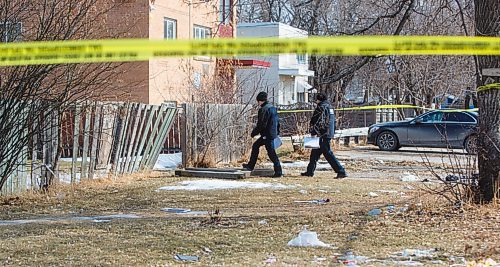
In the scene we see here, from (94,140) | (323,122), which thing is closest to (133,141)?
(94,140)

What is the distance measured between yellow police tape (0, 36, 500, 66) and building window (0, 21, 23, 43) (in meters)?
2.67

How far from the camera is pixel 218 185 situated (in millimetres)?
11727

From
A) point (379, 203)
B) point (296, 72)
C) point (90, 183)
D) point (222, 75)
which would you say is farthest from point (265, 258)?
point (296, 72)

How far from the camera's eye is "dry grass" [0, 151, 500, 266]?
6234mm

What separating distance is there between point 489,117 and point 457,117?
14.1m

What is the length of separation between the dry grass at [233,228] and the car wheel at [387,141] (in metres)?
11.9

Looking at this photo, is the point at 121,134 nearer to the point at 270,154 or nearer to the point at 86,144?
the point at 86,144

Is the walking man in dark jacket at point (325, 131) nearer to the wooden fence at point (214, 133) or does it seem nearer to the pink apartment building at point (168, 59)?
the wooden fence at point (214, 133)

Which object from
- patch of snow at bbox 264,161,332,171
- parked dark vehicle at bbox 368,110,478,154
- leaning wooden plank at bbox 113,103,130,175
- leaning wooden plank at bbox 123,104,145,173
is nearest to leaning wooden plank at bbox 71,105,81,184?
leaning wooden plank at bbox 113,103,130,175

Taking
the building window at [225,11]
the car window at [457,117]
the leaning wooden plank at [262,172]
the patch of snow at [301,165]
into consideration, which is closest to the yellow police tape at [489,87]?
the building window at [225,11]

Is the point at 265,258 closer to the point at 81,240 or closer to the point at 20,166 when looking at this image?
the point at 81,240

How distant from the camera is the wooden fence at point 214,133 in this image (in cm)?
1555

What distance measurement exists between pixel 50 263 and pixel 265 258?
1.86m

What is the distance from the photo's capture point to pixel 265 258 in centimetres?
609
